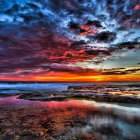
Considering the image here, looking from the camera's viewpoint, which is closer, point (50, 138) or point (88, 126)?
point (50, 138)

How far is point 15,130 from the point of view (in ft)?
26.2

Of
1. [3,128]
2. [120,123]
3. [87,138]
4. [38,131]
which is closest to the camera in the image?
[87,138]

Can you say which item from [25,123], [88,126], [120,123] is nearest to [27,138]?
[25,123]

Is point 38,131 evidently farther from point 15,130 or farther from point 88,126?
point 88,126

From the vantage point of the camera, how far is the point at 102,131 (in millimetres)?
7496

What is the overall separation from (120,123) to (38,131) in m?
4.60

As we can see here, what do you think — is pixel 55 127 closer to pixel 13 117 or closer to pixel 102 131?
pixel 102 131

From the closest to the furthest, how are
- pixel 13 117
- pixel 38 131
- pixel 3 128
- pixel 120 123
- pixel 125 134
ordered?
pixel 125 134 < pixel 38 131 < pixel 3 128 < pixel 120 123 < pixel 13 117

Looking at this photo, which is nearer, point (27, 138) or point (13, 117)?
point (27, 138)

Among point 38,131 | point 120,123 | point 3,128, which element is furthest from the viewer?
point 120,123

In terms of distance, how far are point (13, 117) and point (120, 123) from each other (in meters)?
6.98

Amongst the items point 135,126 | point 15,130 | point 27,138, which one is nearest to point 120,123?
point 135,126

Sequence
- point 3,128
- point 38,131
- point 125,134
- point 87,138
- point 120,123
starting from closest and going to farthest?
point 87,138
point 125,134
point 38,131
point 3,128
point 120,123

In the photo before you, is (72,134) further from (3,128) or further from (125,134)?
(3,128)
